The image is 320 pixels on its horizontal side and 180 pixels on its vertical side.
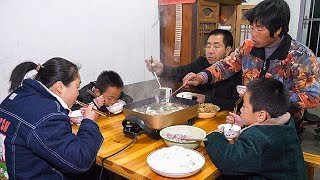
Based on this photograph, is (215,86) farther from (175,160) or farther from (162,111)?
(175,160)

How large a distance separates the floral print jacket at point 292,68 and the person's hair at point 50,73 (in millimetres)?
1411

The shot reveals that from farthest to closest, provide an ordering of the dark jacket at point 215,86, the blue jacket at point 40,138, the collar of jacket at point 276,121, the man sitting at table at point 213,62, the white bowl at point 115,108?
the man sitting at table at point 213,62, the dark jacket at point 215,86, the white bowl at point 115,108, the collar of jacket at point 276,121, the blue jacket at point 40,138

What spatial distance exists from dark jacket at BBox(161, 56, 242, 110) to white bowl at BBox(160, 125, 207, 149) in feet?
2.55

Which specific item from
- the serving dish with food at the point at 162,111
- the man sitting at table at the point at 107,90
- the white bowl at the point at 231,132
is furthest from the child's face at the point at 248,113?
the man sitting at table at the point at 107,90

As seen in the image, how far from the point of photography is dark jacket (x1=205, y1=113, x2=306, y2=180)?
132cm

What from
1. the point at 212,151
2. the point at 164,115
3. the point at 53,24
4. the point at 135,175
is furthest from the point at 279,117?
the point at 53,24

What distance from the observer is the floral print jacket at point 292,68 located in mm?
Answer: 1887

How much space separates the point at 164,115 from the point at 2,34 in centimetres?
162

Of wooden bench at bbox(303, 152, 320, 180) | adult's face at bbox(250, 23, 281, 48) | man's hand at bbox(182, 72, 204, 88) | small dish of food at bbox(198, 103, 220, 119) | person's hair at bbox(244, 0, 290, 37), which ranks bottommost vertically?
wooden bench at bbox(303, 152, 320, 180)

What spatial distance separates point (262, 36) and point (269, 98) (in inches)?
26.8

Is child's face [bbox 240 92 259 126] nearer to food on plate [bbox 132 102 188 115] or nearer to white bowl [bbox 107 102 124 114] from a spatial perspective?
food on plate [bbox 132 102 188 115]

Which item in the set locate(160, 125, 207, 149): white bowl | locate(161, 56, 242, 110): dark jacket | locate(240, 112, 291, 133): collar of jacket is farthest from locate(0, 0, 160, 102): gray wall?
locate(240, 112, 291, 133): collar of jacket

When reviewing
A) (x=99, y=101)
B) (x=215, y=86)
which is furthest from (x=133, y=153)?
(x=215, y=86)

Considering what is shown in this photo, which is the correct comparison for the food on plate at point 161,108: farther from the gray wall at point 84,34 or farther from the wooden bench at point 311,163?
the gray wall at point 84,34
